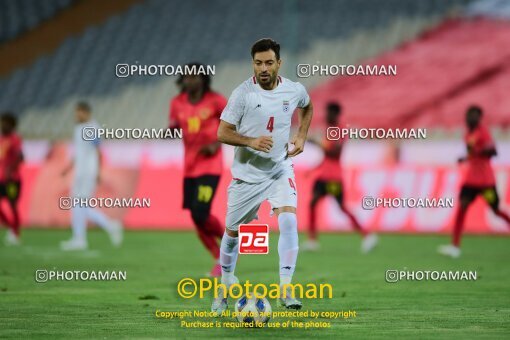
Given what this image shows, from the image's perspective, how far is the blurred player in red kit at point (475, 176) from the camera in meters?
15.7

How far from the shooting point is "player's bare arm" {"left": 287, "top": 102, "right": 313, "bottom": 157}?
888cm

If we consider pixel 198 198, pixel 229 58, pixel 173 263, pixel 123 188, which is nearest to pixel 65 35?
pixel 229 58

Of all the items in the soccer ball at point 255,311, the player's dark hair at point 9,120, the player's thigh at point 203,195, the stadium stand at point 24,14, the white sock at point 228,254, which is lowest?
the soccer ball at point 255,311

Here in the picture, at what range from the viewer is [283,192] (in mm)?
8961

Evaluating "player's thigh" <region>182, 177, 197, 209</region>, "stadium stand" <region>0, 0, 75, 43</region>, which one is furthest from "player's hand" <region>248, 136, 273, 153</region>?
"stadium stand" <region>0, 0, 75, 43</region>

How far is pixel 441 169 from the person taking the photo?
67.5 ft

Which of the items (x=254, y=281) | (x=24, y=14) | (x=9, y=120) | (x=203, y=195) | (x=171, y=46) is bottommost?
(x=254, y=281)

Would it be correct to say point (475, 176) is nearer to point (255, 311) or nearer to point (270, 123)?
point (270, 123)

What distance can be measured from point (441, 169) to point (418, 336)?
13084 mm

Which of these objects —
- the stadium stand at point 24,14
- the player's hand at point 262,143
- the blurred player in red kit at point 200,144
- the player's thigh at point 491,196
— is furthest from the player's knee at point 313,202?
the stadium stand at point 24,14

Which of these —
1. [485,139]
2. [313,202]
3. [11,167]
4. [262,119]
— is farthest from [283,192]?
[11,167]

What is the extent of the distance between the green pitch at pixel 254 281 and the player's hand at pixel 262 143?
1442mm

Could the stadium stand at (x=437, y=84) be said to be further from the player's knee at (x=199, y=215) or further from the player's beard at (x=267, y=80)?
the player's beard at (x=267, y=80)

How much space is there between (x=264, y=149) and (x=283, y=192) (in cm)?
67
